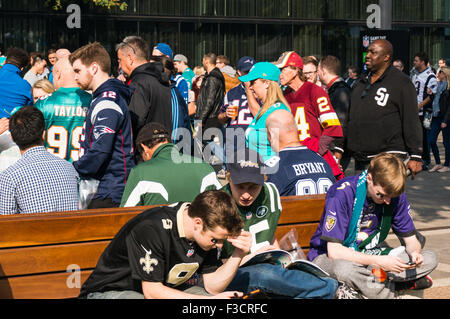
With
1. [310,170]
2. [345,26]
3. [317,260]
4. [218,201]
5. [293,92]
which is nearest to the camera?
[218,201]

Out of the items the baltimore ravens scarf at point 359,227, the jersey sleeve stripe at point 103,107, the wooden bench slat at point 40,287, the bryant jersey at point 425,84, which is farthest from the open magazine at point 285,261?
the bryant jersey at point 425,84

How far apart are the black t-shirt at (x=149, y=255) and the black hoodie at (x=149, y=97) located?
104 inches

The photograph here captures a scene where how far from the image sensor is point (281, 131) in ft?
19.4

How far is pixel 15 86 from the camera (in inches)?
323

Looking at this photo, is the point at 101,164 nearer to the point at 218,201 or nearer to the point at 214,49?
the point at 218,201

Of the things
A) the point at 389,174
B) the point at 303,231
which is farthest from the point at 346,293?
the point at 389,174

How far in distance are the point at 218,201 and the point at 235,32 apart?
66.4 ft

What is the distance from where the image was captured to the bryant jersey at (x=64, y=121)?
5840mm

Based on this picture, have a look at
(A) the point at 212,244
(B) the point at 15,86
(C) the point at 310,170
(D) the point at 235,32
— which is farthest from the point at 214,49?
(A) the point at 212,244

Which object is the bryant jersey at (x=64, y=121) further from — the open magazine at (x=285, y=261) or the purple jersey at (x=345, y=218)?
the purple jersey at (x=345, y=218)

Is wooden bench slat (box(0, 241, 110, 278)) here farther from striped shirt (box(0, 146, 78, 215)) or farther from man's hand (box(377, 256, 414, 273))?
man's hand (box(377, 256, 414, 273))

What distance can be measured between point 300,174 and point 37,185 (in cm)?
206

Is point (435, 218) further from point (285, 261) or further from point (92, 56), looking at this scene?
point (92, 56)

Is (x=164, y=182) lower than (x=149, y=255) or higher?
higher
